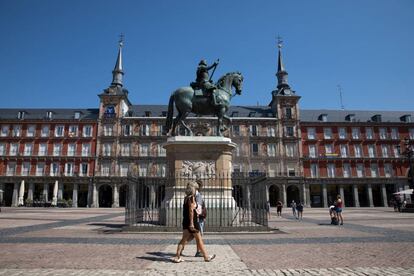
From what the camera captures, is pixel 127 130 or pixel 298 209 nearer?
pixel 298 209

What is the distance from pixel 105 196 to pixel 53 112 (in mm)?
17748

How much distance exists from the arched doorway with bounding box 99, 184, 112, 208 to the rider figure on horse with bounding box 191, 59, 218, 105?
4258 cm

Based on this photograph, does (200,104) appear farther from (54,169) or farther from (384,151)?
(384,151)

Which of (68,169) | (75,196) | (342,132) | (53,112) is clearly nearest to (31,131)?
(53,112)

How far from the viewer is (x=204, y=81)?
12438mm

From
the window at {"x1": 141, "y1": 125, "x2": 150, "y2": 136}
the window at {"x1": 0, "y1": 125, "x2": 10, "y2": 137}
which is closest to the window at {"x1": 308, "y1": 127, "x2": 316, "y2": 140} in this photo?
the window at {"x1": 141, "y1": 125, "x2": 150, "y2": 136}

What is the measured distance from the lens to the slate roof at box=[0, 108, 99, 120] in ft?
176

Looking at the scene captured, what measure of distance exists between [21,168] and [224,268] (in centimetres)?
5434

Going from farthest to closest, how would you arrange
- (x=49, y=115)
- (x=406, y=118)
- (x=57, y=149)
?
(x=406, y=118) < (x=49, y=115) < (x=57, y=149)

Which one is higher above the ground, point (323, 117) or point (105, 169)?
point (323, 117)

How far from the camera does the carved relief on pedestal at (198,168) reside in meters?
11.5

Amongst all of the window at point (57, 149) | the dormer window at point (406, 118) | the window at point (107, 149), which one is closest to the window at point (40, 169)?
the window at point (57, 149)

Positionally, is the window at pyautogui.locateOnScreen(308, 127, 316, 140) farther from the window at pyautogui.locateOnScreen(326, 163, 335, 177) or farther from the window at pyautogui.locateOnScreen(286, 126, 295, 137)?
the window at pyautogui.locateOnScreen(326, 163, 335, 177)

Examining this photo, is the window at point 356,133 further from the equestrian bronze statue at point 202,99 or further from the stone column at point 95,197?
the equestrian bronze statue at point 202,99
